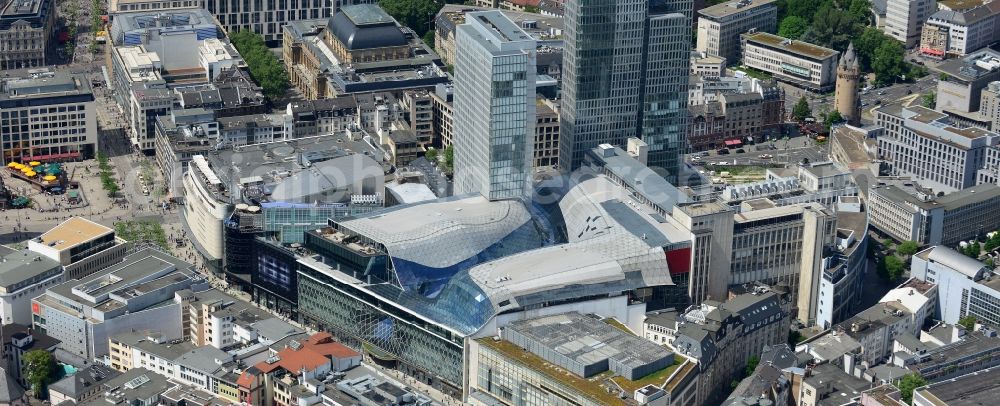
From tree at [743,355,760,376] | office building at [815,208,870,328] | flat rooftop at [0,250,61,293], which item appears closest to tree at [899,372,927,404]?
tree at [743,355,760,376]

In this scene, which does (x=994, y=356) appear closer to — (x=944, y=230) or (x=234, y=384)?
(x=944, y=230)

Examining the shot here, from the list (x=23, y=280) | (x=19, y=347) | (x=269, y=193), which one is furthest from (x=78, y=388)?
(x=269, y=193)

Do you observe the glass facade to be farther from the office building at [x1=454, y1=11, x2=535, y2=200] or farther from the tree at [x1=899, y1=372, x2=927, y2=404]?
the tree at [x1=899, y1=372, x2=927, y2=404]

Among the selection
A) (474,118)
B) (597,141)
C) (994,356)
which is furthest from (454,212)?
(994,356)

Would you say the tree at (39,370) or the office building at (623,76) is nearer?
the tree at (39,370)

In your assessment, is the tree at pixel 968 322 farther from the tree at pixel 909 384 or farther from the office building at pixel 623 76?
the office building at pixel 623 76

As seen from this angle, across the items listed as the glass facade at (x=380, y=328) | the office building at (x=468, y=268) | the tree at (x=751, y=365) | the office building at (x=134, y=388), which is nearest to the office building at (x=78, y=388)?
the office building at (x=134, y=388)
